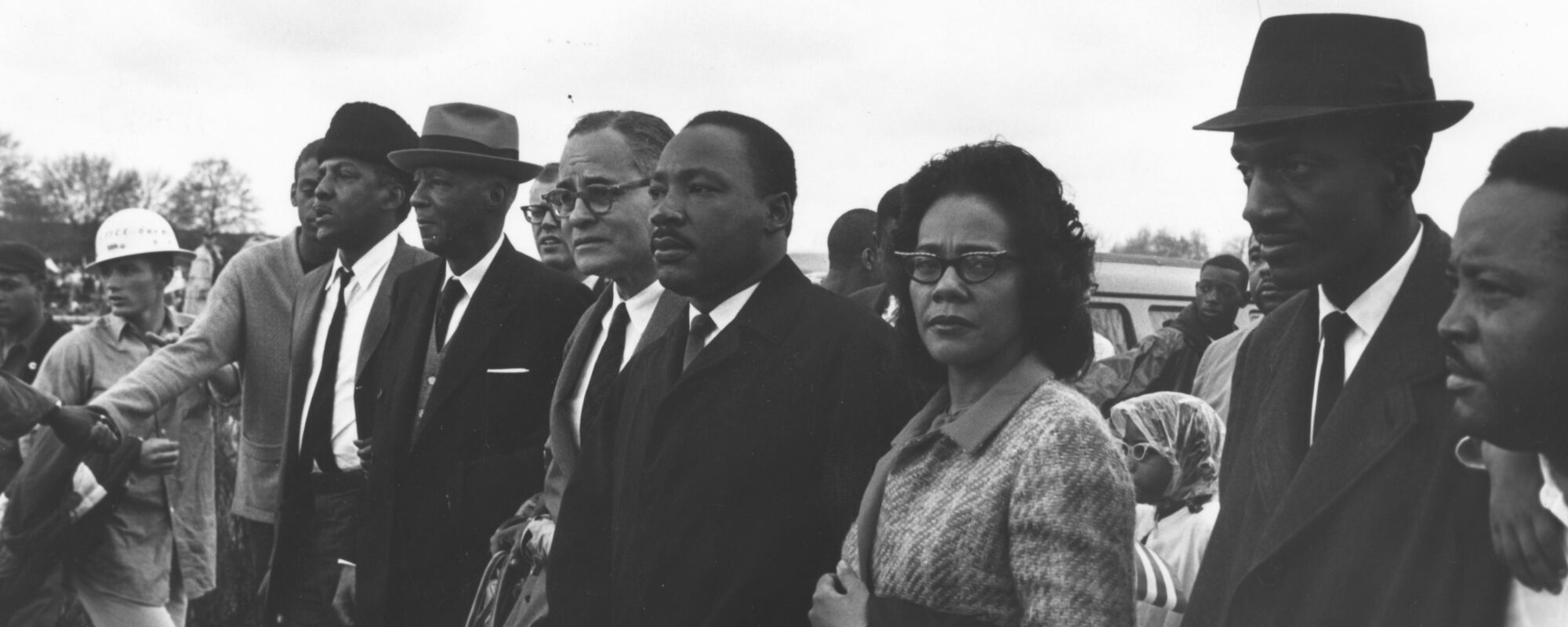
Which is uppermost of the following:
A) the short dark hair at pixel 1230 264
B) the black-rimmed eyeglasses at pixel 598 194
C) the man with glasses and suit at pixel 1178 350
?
the black-rimmed eyeglasses at pixel 598 194

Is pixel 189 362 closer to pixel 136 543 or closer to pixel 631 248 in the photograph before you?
pixel 136 543

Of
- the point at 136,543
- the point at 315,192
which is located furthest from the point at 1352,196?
the point at 136,543

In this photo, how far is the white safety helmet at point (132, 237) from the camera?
22.8 ft

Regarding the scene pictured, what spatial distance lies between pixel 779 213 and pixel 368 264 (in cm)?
222

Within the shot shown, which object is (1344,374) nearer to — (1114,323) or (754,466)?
(754,466)

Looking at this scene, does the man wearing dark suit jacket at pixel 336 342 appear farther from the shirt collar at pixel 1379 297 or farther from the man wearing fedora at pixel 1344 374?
the shirt collar at pixel 1379 297

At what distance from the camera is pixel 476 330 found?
4.60 m

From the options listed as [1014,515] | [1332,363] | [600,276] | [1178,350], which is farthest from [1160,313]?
[1014,515]

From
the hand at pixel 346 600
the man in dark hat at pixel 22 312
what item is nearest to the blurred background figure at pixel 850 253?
the hand at pixel 346 600

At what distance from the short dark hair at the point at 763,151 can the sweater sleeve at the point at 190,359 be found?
2.72m

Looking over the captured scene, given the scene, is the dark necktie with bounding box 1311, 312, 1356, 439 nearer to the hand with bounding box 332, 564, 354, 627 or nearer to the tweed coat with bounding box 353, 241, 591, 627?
the tweed coat with bounding box 353, 241, 591, 627

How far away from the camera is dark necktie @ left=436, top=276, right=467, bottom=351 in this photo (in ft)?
15.6

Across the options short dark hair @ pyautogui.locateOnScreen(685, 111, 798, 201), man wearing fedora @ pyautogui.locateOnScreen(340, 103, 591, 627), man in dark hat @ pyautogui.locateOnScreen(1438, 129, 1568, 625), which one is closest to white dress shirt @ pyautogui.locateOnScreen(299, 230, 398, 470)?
man wearing fedora @ pyautogui.locateOnScreen(340, 103, 591, 627)

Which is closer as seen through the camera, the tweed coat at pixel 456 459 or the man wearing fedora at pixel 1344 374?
the man wearing fedora at pixel 1344 374
